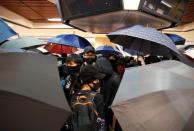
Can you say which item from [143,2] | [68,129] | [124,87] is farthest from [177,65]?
[143,2]

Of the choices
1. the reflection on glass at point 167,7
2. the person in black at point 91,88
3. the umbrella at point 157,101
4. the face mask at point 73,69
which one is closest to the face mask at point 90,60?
the face mask at point 73,69

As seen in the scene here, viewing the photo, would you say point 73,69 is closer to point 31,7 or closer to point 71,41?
point 71,41

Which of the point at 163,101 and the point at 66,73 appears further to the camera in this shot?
the point at 66,73

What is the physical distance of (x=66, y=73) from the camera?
3.07 m

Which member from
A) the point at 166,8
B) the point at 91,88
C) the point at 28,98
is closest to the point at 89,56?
the point at 91,88

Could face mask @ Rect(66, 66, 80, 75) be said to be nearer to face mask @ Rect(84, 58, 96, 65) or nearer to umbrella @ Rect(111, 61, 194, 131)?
face mask @ Rect(84, 58, 96, 65)

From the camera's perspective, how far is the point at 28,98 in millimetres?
1739

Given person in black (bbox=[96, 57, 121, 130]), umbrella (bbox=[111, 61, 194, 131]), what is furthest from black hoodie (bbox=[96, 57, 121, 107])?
umbrella (bbox=[111, 61, 194, 131])

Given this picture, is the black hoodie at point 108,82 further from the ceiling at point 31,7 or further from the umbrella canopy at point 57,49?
the ceiling at point 31,7

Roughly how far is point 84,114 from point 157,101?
2.61 ft

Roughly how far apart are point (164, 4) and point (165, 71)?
205 centimetres

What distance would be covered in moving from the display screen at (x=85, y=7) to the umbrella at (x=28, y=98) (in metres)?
1.80

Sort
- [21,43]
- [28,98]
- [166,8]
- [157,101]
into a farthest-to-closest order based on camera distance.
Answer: [166,8], [21,43], [157,101], [28,98]

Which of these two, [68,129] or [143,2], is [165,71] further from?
[143,2]
